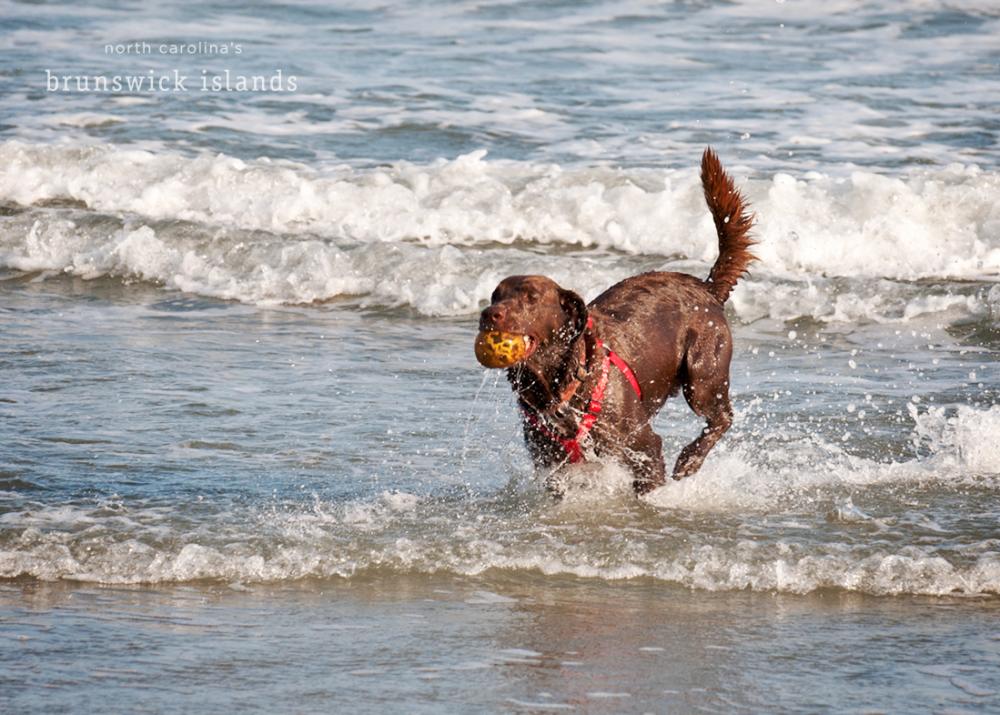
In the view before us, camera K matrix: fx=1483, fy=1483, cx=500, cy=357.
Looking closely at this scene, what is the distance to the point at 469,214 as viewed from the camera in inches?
519

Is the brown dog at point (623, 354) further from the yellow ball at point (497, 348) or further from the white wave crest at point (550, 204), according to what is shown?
the white wave crest at point (550, 204)

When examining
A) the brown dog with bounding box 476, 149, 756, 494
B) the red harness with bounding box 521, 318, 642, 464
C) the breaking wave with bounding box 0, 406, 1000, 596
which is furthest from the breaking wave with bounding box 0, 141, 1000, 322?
the red harness with bounding box 521, 318, 642, 464

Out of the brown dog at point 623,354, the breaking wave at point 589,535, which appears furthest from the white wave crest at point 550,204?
the breaking wave at point 589,535

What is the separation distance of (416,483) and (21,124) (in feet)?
35.8

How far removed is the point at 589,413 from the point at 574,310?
50cm

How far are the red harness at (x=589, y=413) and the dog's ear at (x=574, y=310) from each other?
108mm

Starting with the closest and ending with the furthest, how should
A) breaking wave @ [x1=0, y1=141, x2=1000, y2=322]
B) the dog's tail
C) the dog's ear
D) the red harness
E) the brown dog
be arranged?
the brown dog, the dog's ear, the red harness, the dog's tail, breaking wave @ [x1=0, y1=141, x2=1000, y2=322]

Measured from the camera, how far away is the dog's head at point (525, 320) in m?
5.64

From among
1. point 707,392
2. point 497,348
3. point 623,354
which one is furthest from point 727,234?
point 497,348

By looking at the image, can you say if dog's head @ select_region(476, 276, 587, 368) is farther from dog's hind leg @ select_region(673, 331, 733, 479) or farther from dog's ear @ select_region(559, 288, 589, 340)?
dog's hind leg @ select_region(673, 331, 733, 479)

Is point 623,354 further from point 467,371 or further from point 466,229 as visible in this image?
point 466,229

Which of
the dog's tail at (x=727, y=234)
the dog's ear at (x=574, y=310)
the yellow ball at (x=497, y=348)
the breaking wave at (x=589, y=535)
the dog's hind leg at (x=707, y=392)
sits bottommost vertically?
the breaking wave at (x=589, y=535)

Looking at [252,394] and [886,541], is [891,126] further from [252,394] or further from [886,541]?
[886,541]

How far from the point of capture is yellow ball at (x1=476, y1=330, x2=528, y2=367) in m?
5.61
